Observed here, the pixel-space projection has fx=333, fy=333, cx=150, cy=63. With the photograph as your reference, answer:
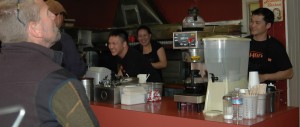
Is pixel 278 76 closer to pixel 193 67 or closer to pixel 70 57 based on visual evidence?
pixel 193 67

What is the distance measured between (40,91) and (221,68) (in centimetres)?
138

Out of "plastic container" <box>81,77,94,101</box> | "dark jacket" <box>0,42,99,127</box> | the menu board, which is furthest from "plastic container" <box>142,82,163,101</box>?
"dark jacket" <box>0,42,99,127</box>

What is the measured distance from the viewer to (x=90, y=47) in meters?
6.83

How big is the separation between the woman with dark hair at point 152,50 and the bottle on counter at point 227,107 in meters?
2.30

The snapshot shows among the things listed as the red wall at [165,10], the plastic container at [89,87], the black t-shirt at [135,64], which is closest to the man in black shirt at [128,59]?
the black t-shirt at [135,64]

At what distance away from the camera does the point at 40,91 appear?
3.76 feet

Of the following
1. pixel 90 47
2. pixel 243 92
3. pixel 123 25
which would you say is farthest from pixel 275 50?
pixel 90 47

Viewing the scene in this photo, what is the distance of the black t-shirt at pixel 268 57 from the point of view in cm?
314

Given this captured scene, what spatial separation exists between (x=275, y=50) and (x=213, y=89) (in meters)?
1.25

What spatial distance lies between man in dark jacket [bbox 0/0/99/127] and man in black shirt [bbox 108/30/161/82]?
2111 mm

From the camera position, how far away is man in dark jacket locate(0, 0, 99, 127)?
3.78ft

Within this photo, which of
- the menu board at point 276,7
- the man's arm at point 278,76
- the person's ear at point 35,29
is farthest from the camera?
the menu board at point 276,7

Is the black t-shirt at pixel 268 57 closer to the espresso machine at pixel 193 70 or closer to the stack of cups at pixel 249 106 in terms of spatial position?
the espresso machine at pixel 193 70

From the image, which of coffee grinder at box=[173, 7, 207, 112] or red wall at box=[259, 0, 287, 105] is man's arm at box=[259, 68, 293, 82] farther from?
coffee grinder at box=[173, 7, 207, 112]
